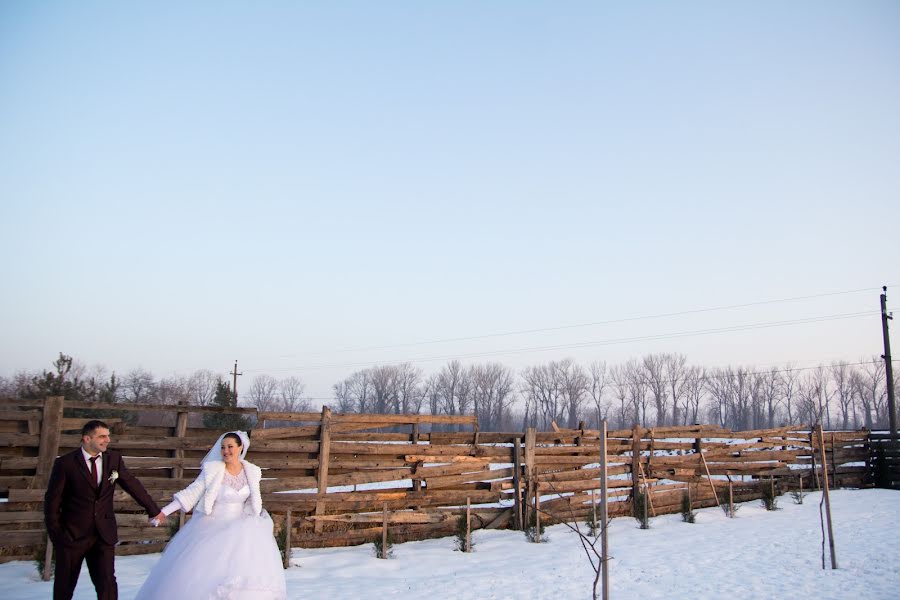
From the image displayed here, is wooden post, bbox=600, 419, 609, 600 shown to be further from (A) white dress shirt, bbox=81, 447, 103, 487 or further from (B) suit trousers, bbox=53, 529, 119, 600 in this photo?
(A) white dress shirt, bbox=81, 447, 103, 487

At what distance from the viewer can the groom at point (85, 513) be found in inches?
204

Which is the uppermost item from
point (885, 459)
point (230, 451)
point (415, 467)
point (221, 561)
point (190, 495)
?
point (230, 451)

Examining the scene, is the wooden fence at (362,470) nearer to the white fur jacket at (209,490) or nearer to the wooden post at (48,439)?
the wooden post at (48,439)

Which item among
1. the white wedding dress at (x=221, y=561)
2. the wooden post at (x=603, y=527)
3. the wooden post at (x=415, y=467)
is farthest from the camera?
the wooden post at (x=415, y=467)

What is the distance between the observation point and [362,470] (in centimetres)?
1037

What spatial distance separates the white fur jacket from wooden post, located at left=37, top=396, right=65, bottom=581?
3.97 meters

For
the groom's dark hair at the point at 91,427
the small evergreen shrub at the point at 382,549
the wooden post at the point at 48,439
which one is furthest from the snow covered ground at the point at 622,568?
the groom's dark hair at the point at 91,427

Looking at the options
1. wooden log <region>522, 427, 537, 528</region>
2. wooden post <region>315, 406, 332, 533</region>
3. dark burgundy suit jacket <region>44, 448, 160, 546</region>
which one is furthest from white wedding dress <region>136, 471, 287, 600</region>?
wooden log <region>522, 427, 537, 528</region>

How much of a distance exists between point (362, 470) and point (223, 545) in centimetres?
561

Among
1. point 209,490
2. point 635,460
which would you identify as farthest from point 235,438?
point 635,460

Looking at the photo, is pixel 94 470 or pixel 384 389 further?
pixel 384 389

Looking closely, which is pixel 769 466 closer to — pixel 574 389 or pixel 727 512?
pixel 727 512

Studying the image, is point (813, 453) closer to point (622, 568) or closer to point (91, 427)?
point (622, 568)

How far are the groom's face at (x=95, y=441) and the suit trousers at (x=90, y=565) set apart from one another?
659 millimetres
